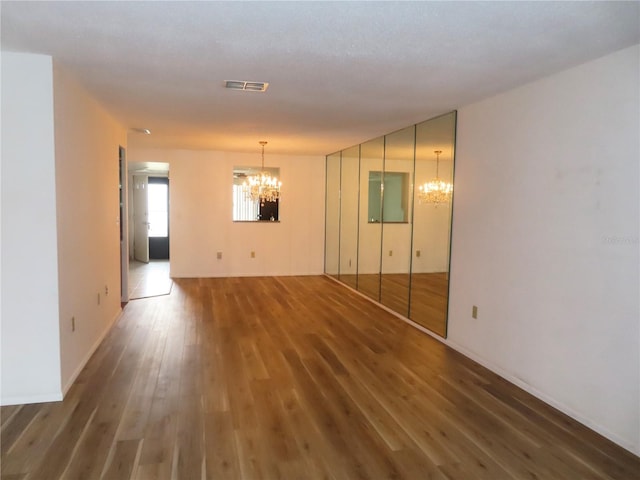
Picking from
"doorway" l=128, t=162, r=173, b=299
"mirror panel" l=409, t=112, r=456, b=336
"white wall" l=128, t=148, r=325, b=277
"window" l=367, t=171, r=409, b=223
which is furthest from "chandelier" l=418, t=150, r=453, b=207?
"doorway" l=128, t=162, r=173, b=299

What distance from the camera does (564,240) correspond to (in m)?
2.99

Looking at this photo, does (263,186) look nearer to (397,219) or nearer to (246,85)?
(397,219)

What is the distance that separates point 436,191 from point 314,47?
264 centimetres

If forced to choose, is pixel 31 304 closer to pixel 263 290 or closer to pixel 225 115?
pixel 225 115

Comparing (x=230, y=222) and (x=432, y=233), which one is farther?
(x=230, y=222)

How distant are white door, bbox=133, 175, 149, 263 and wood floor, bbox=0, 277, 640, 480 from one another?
6.25 m

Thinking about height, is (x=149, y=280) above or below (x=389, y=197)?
below

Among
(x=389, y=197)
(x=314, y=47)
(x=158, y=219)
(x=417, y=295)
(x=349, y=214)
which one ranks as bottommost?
(x=417, y=295)

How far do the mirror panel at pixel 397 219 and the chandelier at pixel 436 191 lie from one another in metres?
0.32

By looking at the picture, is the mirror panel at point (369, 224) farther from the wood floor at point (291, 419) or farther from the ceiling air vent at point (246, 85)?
the ceiling air vent at point (246, 85)

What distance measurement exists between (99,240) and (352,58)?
295cm

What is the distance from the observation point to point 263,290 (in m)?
6.88

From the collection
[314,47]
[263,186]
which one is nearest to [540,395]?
[314,47]

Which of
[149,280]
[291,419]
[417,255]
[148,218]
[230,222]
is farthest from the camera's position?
[148,218]
